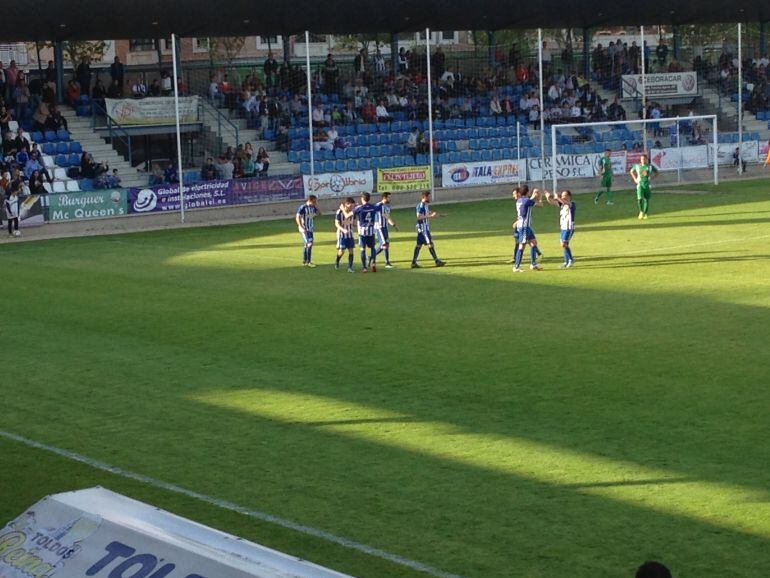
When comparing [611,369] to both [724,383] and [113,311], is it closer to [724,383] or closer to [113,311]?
[724,383]

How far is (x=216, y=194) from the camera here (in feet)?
138

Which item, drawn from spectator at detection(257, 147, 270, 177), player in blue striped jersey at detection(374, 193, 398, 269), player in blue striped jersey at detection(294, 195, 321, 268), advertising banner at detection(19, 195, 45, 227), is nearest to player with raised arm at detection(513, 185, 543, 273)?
player in blue striped jersey at detection(374, 193, 398, 269)

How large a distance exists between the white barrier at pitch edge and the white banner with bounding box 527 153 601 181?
42413 millimetres

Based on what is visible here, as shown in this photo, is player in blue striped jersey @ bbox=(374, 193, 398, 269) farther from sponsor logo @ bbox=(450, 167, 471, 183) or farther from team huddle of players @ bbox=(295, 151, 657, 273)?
sponsor logo @ bbox=(450, 167, 471, 183)

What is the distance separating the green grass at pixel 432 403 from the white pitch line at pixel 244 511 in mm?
117

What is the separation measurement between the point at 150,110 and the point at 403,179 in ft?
31.9

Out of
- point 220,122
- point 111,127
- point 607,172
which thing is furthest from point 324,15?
point 607,172

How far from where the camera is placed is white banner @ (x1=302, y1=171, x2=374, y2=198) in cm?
4366

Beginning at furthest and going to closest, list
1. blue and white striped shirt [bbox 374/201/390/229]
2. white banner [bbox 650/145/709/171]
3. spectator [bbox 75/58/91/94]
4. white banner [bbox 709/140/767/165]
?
white banner [bbox 709/140/767/165] → white banner [bbox 650/145/709/171] → spectator [bbox 75/58/91/94] → blue and white striped shirt [bbox 374/201/390/229]

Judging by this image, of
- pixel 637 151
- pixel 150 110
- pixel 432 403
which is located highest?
pixel 150 110

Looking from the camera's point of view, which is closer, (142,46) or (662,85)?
(662,85)

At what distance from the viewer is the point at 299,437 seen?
1389 cm

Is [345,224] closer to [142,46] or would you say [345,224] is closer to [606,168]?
[606,168]

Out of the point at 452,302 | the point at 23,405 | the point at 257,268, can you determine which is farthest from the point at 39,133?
the point at 23,405
